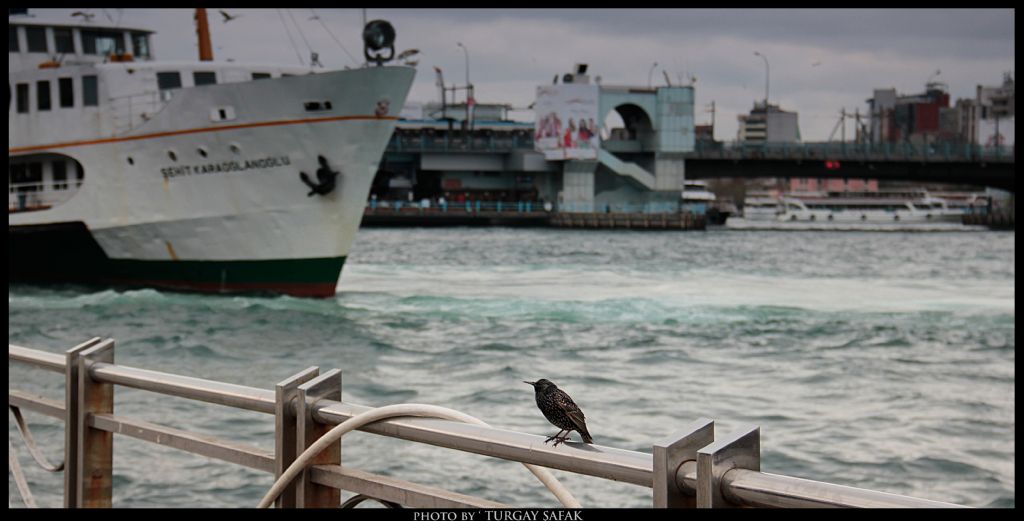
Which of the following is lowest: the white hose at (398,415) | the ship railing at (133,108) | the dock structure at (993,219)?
the dock structure at (993,219)

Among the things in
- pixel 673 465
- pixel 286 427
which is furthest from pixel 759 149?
pixel 673 465

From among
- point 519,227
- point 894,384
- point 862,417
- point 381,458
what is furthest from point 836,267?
point 519,227

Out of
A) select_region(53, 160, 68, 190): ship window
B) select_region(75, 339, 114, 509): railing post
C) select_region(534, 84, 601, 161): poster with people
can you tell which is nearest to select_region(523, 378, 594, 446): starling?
select_region(75, 339, 114, 509): railing post

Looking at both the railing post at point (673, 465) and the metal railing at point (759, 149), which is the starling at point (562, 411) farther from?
the metal railing at point (759, 149)

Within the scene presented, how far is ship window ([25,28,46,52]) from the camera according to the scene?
106 feet

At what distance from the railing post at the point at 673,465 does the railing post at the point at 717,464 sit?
5 cm

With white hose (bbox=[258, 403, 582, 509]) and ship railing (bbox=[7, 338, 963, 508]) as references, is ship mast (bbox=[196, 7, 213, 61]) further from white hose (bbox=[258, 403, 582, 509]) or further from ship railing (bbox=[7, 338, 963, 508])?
white hose (bbox=[258, 403, 582, 509])

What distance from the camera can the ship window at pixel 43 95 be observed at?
2862cm

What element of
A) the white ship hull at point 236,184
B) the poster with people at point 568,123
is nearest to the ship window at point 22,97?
the white ship hull at point 236,184

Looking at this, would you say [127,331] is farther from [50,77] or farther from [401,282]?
[401,282]

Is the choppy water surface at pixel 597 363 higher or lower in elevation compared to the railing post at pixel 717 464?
lower

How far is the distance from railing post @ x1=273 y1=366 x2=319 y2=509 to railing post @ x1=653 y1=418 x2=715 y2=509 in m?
1.28

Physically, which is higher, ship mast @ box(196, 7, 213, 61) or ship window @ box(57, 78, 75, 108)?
ship mast @ box(196, 7, 213, 61)

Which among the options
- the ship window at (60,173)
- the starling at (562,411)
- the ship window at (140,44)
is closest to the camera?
the starling at (562,411)
